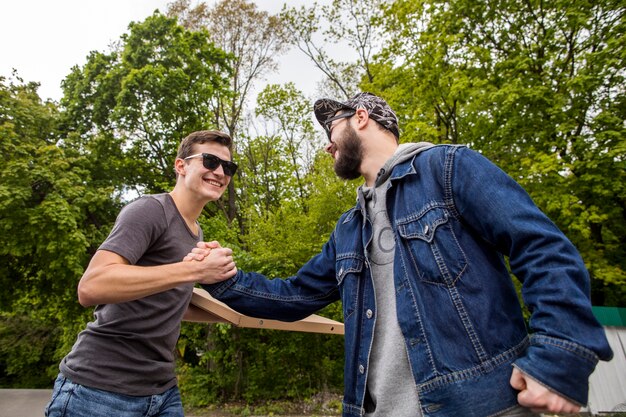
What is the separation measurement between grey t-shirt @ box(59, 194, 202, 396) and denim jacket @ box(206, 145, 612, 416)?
1.13 m

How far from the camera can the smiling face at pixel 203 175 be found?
9.03 ft

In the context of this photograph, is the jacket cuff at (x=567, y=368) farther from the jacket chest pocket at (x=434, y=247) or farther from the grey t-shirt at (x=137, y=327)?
the grey t-shirt at (x=137, y=327)

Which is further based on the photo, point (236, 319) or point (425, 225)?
point (236, 319)

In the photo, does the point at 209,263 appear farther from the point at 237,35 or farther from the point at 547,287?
the point at 237,35

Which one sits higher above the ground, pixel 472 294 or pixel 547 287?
pixel 547 287

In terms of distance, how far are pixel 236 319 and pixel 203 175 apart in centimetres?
105

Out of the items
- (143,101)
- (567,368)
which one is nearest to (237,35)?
(143,101)

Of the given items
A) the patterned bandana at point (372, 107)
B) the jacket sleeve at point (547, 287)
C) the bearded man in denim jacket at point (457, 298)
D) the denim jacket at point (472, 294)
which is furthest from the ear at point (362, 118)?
the jacket sleeve at point (547, 287)

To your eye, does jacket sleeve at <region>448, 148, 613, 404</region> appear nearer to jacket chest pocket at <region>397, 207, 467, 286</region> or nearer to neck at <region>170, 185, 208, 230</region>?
jacket chest pocket at <region>397, 207, 467, 286</region>

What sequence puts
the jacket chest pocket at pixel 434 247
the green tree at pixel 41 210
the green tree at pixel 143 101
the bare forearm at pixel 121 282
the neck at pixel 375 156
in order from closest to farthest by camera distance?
1. the jacket chest pocket at pixel 434 247
2. the bare forearm at pixel 121 282
3. the neck at pixel 375 156
4. the green tree at pixel 41 210
5. the green tree at pixel 143 101

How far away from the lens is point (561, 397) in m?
1.21

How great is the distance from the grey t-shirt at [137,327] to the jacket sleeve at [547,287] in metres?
1.75

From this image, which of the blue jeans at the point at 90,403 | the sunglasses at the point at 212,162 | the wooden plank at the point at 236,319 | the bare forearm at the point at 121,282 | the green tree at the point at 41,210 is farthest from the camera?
the green tree at the point at 41,210

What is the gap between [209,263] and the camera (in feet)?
6.88
